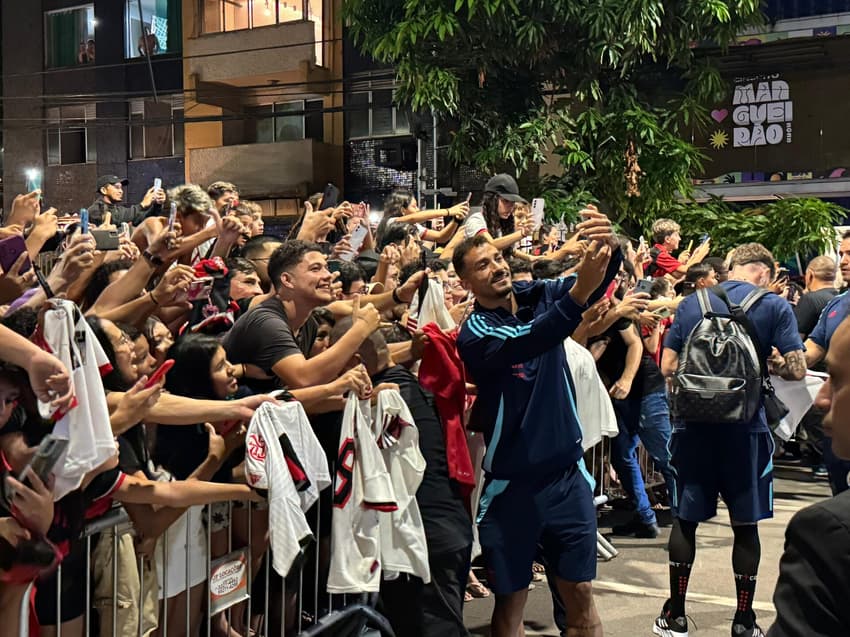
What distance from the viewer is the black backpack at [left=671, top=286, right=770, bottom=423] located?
5723mm

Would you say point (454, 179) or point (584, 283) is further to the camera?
point (454, 179)

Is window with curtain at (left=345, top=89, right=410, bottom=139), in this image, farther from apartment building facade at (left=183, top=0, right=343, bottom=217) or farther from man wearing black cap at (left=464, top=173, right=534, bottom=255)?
man wearing black cap at (left=464, top=173, right=534, bottom=255)

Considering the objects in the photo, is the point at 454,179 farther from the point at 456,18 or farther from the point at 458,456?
the point at 458,456

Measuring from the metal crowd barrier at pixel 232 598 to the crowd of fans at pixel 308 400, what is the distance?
0.07ft

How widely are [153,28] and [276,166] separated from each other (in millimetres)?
5966

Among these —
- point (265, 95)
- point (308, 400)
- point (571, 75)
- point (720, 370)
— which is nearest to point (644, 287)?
point (720, 370)

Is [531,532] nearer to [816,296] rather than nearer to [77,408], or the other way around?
[77,408]

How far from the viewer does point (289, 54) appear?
930 inches

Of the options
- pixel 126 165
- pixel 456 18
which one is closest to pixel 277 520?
pixel 456 18

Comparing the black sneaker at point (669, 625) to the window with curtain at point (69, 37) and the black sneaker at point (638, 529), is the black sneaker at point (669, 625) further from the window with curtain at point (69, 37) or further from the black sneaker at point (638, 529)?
the window with curtain at point (69, 37)

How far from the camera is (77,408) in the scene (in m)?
3.40

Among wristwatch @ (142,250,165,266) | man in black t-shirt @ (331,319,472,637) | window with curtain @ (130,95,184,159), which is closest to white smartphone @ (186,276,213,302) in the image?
wristwatch @ (142,250,165,266)

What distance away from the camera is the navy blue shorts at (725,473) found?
5730mm

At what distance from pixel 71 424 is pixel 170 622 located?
1.31m
